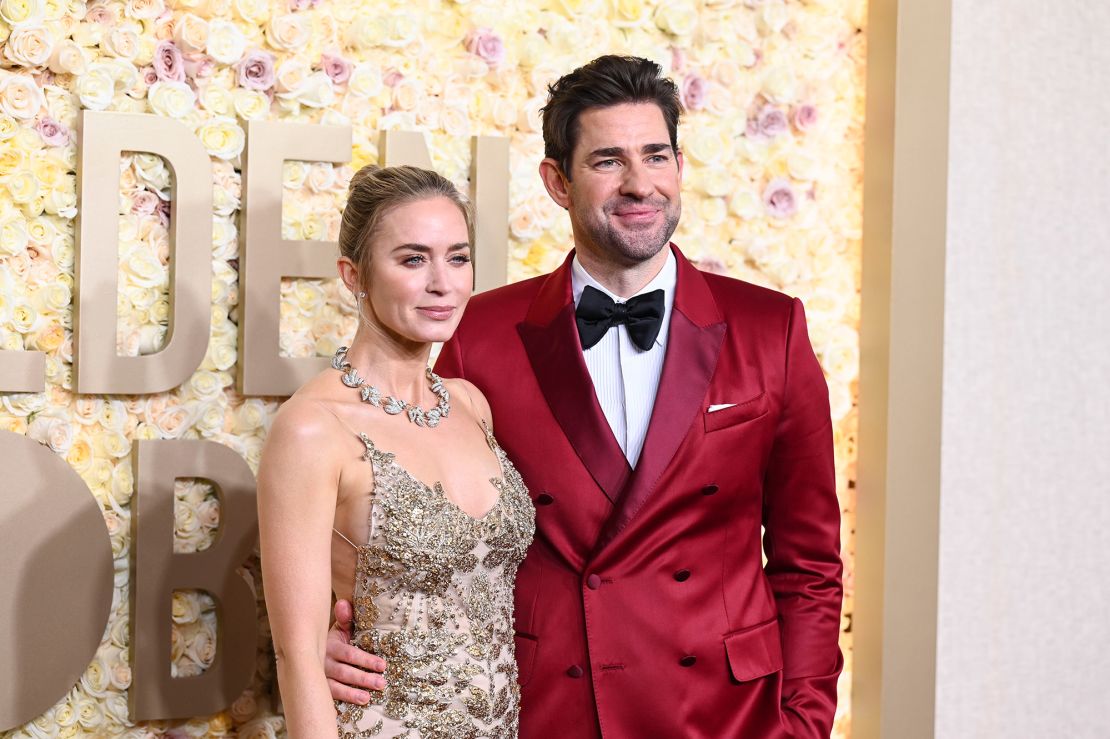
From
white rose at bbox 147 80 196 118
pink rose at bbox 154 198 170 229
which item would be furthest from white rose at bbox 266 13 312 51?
pink rose at bbox 154 198 170 229

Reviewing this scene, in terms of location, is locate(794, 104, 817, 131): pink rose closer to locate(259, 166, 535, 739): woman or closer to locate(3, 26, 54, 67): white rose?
locate(259, 166, 535, 739): woman

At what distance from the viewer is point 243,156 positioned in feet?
9.28

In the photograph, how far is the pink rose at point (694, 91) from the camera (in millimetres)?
3244

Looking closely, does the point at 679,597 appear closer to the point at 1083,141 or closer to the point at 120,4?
the point at 120,4

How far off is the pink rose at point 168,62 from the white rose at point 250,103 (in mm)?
134

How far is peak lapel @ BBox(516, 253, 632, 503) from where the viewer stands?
7.07ft

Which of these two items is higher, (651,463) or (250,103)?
(250,103)

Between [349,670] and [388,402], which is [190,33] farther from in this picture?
[349,670]

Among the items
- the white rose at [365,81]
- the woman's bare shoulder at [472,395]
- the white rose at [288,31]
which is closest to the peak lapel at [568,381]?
the woman's bare shoulder at [472,395]

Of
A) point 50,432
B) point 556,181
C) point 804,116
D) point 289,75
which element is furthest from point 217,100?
point 804,116

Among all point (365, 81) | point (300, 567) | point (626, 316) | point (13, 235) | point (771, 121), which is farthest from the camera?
point (771, 121)

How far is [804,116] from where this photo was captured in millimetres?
3336

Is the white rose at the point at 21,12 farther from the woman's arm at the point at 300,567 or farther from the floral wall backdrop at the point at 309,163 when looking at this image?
the woman's arm at the point at 300,567

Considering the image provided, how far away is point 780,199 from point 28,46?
1992mm
